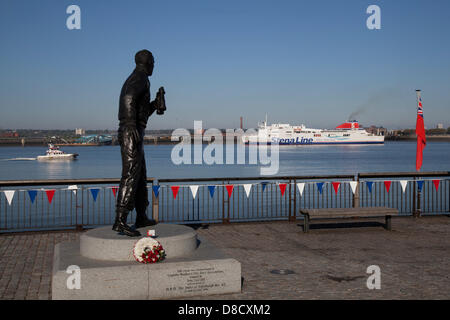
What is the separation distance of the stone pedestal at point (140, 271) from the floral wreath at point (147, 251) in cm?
9

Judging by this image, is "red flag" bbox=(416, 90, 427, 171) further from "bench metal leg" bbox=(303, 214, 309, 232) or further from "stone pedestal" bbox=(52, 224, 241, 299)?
"stone pedestal" bbox=(52, 224, 241, 299)

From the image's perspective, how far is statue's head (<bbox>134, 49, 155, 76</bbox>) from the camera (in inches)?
307

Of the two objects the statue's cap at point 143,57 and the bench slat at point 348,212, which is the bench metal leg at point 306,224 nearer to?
the bench slat at point 348,212

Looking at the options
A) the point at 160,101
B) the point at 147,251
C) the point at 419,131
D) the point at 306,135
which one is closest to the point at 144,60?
the point at 160,101

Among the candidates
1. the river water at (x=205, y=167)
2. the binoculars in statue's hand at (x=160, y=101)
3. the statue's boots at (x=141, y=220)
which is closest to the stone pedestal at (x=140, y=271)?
the statue's boots at (x=141, y=220)

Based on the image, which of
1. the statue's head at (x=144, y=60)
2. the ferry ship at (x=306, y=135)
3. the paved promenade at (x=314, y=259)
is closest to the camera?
the paved promenade at (x=314, y=259)

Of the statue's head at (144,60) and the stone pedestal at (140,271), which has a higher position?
the statue's head at (144,60)

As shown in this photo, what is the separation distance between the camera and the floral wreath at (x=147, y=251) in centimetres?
665

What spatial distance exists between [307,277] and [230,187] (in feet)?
17.2

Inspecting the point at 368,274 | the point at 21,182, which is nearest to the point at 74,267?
the point at 368,274

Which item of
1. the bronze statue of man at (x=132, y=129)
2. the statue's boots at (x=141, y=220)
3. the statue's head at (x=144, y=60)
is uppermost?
the statue's head at (x=144, y=60)

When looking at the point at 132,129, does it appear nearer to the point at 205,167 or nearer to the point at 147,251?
the point at 147,251
